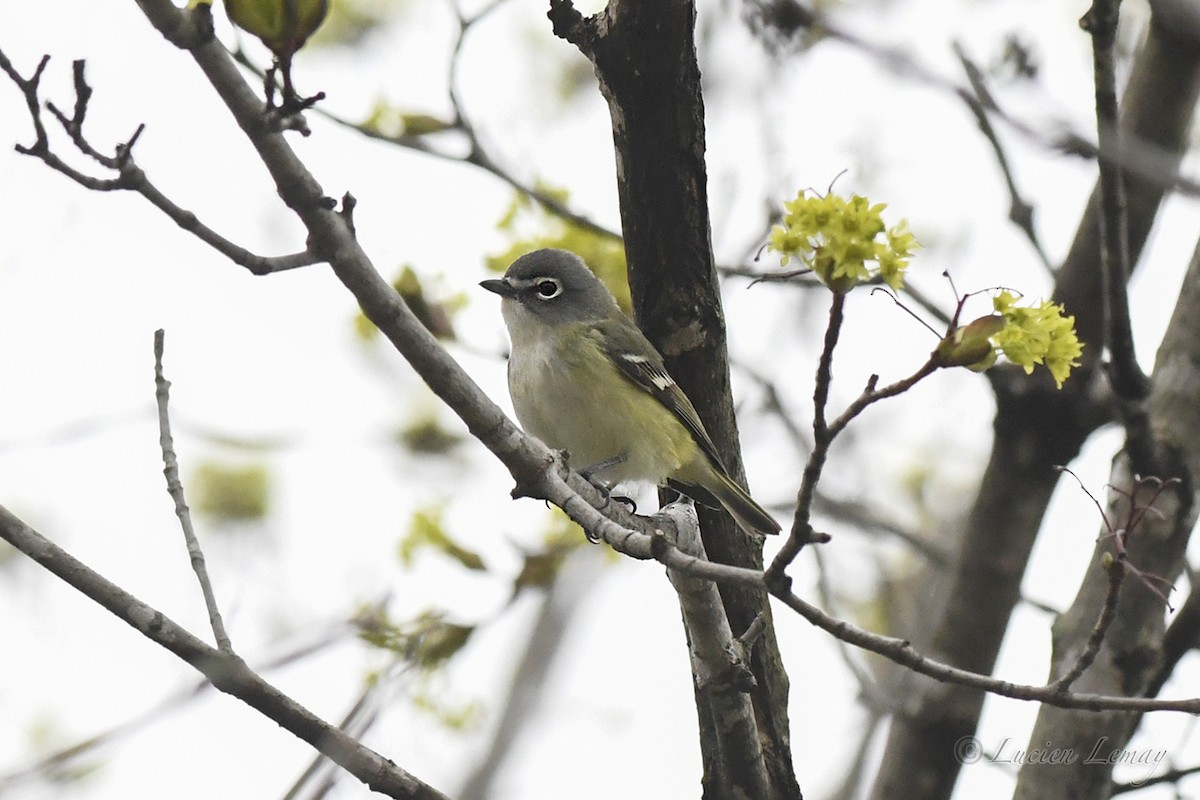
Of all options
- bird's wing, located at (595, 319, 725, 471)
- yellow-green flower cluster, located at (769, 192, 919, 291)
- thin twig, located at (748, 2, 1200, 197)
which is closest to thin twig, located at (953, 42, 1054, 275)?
thin twig, located at (748, 2, 1200, 197)

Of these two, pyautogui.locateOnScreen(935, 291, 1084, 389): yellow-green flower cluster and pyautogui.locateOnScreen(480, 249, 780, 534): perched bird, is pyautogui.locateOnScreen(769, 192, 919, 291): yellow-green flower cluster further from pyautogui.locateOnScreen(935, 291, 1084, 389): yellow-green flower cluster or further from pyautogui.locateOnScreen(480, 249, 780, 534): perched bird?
pyautogui.locateOnScreen(480, 249, 780, 534): perched bird

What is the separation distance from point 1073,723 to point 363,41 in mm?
7639

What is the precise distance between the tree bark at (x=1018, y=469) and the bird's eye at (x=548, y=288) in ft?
7.04

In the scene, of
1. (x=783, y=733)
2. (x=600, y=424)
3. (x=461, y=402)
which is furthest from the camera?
(x=600, y=424)

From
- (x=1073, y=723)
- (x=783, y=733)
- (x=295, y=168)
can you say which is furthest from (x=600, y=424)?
(x=295, y=168)

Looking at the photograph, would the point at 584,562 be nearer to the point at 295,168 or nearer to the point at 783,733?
the point at 783,733

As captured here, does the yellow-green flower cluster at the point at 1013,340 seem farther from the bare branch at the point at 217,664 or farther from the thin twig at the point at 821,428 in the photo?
the bare branch at the point at 217,664

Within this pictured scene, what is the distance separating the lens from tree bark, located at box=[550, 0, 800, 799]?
366 cm

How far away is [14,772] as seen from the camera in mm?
3162

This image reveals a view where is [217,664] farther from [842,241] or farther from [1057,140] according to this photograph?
[1057,140]

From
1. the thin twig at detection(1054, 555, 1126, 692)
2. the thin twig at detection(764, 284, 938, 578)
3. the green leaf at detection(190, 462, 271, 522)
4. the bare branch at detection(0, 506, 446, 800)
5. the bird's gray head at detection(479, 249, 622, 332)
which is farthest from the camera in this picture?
the green leaf at detection(190, 462, 271, 522)

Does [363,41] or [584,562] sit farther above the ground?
[363,41]

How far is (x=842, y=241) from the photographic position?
2.32 m

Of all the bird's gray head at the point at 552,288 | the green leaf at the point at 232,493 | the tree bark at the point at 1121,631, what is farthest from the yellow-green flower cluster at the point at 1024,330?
the green leaf at the point at 232,493
